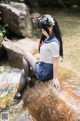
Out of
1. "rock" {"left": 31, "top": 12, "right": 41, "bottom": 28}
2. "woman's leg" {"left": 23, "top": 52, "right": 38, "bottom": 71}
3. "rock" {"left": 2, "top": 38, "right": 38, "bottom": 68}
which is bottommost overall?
"rock" {"left": 31, "top": 12, "right": 41, "bottom": 28}

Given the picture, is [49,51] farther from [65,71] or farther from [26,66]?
[65,71]

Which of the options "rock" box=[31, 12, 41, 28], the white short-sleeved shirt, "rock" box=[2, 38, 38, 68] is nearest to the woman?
the white short-sleeved shirt

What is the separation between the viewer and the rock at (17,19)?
7.81m

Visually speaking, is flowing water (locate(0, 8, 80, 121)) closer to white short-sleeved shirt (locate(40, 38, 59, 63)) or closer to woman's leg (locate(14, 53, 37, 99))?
woman's leg (locate(14, 53, 37, 99))

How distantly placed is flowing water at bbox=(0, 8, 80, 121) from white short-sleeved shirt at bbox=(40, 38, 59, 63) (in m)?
0.91

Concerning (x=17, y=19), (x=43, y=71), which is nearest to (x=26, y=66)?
(x=43, y=71)

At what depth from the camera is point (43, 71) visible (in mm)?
5117

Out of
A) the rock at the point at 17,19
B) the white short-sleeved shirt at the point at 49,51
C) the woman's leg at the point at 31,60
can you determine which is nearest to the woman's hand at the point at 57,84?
the white short-sleeved shirt at the point at 49,51

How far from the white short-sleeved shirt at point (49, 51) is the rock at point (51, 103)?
41 centimetres

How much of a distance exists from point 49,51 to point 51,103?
805mm

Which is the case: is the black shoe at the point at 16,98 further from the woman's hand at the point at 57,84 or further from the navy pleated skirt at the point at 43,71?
the woman's hand at the point at 57,84

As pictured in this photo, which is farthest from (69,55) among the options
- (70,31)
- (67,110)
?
(67,110)

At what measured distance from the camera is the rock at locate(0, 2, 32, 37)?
781 centimetres

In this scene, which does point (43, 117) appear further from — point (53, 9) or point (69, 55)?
point (53, 9)
